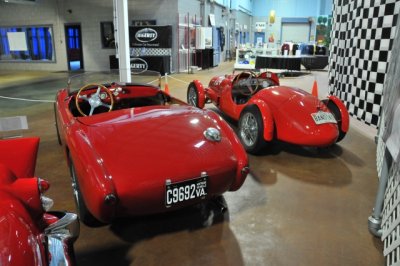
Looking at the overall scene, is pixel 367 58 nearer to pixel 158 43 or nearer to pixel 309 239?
pixel 309 239

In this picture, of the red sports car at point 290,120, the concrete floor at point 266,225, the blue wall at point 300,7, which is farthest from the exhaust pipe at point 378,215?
the blue wall at point 300,7

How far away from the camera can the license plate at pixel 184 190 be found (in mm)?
2143

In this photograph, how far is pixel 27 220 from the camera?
117 cm

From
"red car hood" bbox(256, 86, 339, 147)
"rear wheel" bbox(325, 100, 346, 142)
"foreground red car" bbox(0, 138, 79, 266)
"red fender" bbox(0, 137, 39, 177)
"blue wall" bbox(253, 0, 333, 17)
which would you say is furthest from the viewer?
"blue wall" bbox(253, 0, 333, 17)

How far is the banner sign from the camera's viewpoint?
41.5 feet

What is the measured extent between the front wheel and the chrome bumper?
2.75 m

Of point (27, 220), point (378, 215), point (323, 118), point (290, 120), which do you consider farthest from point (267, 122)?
point (27, 220)

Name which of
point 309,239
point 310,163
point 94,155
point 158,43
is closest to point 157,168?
point 94,155

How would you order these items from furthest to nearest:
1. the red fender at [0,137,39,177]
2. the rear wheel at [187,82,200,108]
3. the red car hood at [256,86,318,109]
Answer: the rear wheel at [187,82,200,108], the red car hood at [256,86,318,109], the red fender at [0,137,39,177]

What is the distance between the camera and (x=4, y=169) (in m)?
1.31

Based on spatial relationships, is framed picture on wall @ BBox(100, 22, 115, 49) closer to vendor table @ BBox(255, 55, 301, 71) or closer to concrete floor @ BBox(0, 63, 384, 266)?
vendor table @ BBox(255, 55, 301, 71)

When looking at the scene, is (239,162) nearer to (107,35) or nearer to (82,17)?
(107,35)

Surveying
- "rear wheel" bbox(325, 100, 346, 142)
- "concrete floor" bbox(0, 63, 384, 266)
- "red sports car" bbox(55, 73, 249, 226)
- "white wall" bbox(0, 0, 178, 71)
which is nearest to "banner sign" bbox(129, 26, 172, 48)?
"white wall" bbox(0, 0, 178, 71)

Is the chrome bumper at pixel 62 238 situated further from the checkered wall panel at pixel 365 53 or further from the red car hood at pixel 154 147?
the checkered wall panel at pixel 365 53
